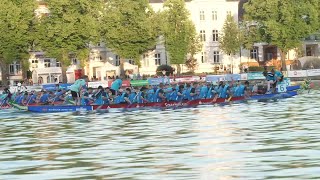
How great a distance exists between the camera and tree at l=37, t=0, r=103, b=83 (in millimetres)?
94312

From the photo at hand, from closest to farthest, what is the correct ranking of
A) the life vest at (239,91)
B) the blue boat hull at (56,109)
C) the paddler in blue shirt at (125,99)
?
1. the blue boat hull at (56,109)
2. the paddler in blue shirt at (125,99)
3. the life vest at (239,91)

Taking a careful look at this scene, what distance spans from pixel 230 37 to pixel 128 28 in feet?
49.4

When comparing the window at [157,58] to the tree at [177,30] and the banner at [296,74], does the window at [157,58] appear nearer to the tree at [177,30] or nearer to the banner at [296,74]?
the tree at [177,30]

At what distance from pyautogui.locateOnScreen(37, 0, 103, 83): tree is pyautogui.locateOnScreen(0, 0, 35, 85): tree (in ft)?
5.43

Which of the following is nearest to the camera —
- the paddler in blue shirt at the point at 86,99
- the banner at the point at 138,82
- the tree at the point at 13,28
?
the paddler in blue shirt at the point at 86,99

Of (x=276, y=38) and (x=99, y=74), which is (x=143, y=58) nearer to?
(x=99, y=74)

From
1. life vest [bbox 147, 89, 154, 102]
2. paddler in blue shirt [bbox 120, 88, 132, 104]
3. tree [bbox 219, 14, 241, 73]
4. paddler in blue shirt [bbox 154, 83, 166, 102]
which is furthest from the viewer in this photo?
tree [bbox 219, 14, 241, 73]

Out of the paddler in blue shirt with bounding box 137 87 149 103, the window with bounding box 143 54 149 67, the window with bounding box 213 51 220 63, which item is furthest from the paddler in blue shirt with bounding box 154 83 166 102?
the window with bounding box 213 51 220 63

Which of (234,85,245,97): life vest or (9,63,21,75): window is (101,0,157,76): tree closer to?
(9,63,21,75): window

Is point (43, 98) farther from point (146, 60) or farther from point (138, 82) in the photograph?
point (146, 60)

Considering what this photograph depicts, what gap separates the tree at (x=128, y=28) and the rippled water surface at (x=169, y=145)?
48.7 m

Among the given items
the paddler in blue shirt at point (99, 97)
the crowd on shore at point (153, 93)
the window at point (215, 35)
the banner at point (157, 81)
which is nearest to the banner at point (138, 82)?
the banner at point (157, 81)

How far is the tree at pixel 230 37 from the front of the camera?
108 m

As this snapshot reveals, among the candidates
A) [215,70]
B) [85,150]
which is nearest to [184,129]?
[85,150]
